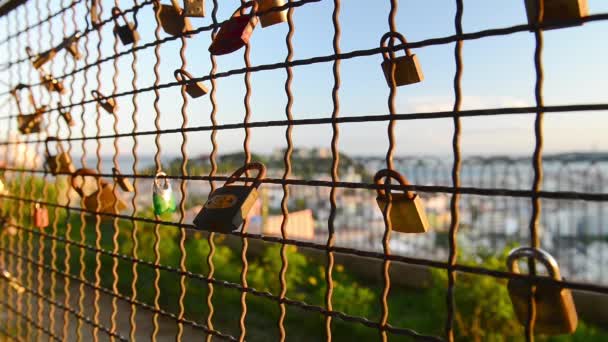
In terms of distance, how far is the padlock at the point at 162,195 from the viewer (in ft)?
6.05

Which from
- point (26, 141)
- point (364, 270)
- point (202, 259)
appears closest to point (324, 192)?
point (364, 270)

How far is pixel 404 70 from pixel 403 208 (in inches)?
12.0

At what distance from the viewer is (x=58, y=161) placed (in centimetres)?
262

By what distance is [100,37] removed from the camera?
2258 mm

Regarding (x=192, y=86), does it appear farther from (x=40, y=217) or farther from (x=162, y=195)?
(x=40, y=217)

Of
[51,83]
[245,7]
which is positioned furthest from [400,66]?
[51,83]

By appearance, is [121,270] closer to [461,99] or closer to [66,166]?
[66,166]

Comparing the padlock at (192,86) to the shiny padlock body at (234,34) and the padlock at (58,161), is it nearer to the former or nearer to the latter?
the shiny padlock body at (234,34)

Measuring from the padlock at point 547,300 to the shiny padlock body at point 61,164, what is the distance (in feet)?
7.26

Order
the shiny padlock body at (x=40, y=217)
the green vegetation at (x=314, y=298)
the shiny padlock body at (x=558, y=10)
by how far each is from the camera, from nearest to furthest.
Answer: the shiny padlock body at (x=558, y=10) < the shiny padlock body at (x=40, y=217) < the green vegetation at (x=314, y=298)

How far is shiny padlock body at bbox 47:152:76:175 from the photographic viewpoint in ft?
8.47

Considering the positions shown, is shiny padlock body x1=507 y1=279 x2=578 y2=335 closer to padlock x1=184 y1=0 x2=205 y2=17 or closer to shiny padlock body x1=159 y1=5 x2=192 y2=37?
padlock x1=184 y1=0 x2=205 y2=17

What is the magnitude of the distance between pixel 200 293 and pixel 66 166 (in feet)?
8.22

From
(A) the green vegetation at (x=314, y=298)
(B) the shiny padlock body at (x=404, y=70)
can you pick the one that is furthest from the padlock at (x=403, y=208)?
(A) the green vegetation at (x=314, y=298)
